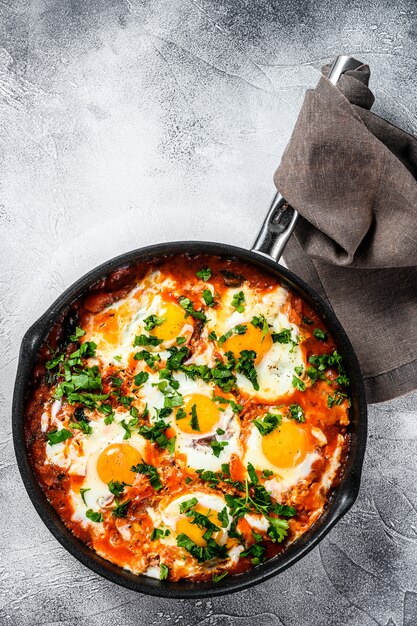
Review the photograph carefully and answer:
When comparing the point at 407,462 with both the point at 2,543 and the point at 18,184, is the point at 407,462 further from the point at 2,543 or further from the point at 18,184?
the point at 18,184

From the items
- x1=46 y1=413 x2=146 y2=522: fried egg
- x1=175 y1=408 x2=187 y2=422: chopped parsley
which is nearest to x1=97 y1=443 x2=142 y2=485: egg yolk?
x1=46 y1=413 x2=146 y2=522: fried egg

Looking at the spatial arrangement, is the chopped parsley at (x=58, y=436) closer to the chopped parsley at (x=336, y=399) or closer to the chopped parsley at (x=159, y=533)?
the chopped parsley at (x=159, y=533)

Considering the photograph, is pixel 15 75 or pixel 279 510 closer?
pixel 279 510

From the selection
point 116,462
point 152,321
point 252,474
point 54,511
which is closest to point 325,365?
point 252,474

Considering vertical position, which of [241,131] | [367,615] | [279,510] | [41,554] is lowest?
[367,615]

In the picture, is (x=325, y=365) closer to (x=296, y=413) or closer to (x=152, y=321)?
(x=296, y=413)

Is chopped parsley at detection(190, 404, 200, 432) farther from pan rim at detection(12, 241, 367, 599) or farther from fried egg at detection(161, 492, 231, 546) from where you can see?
pan rim at detection(12, 241, 367, 599)

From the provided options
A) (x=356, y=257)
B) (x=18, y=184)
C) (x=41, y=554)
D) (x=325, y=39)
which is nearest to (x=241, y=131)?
(x=325, y=39)
